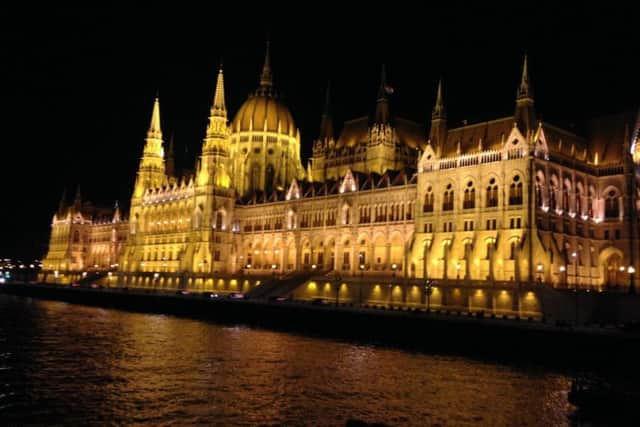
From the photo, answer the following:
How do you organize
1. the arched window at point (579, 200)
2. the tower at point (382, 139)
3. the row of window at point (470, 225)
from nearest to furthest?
the row of window at point (470, 225)
the arched window at point (579, 200)
the tower at point (382, 139)

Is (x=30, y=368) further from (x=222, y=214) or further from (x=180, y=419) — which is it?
(x=222, y=214)

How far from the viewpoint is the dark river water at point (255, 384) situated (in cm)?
3456

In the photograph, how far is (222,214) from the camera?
122312 mm

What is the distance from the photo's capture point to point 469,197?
8181cm

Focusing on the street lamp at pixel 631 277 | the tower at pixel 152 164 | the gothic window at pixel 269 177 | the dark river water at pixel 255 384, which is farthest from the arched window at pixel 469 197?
the tower at pixel 152 164

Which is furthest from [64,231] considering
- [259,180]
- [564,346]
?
[564,346]

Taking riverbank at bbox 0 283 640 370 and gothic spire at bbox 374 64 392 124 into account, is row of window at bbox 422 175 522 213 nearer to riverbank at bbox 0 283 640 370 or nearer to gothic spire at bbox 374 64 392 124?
riverbank at bbox 0 283 640 370

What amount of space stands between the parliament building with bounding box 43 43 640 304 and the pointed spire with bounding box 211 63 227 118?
0.97ft

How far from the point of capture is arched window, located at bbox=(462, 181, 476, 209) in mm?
81250

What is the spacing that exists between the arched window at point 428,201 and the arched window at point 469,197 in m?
5.38

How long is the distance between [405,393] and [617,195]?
54247 millimetres

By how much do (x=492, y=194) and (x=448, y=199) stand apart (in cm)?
644

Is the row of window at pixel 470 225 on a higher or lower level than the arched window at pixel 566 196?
lower

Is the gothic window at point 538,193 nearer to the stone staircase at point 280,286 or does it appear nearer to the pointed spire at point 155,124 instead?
the stone staircase at point 280,286
